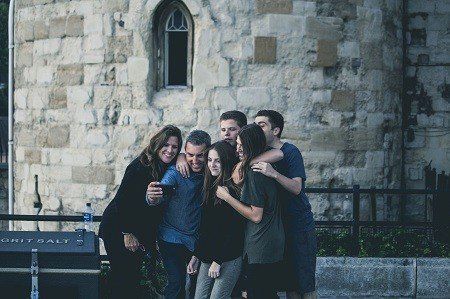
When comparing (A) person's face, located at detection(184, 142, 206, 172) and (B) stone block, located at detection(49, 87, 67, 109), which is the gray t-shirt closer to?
(A) person's face, located at detection(184, 142, 206, 172)

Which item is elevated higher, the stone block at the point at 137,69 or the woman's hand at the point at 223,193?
the stone block at the point at 137,69

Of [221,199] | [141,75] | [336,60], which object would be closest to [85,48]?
[141,75]

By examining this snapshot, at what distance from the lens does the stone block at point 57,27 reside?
1323 cm

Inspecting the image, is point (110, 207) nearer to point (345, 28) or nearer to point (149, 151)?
point (149, 151)

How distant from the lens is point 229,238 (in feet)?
26.4

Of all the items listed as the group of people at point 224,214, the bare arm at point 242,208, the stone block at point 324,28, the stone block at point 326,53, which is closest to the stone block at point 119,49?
the stone block at point 324,28

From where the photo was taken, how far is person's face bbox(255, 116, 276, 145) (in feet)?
27.8

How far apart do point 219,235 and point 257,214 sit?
39 centimetres

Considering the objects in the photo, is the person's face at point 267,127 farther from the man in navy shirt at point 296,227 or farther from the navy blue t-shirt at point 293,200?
the navy blue t-shirt at point 293,200

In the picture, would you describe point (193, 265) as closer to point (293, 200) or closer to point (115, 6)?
point (293, 200)

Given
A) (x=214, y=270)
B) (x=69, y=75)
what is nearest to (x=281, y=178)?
(x=214, y=270)

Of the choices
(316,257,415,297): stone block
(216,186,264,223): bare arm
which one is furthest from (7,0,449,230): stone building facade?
(216,186,264,223): bare arm

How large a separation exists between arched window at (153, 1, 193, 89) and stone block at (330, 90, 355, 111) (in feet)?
6.32

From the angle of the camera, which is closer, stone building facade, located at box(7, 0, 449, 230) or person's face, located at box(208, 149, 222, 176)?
person's face, located at box(208, 149, 222, 176)
